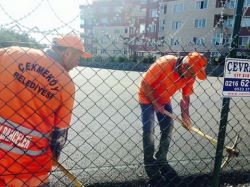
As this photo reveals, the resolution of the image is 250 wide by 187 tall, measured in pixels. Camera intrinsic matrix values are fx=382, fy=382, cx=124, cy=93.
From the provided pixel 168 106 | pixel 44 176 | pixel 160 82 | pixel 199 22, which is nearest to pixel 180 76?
pixel 160 82

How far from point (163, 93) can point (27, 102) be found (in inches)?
111

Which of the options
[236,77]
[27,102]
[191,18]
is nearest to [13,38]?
[27,102]

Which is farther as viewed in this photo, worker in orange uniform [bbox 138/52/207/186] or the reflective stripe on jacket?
worker in orange uniform [bbox 138/52/207/186]

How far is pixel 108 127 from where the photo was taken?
761cm

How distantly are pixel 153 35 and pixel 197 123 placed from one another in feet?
→ 150

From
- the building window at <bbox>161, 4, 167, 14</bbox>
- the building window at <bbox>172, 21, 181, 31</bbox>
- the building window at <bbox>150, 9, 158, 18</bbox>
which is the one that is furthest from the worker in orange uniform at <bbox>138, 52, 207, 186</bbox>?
the building window at <bbox>150, 9, 158, 18</bbox>

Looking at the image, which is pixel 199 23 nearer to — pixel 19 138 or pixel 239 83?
pixel 239 83

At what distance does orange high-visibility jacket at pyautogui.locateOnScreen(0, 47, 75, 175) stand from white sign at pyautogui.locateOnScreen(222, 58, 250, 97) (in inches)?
48.5

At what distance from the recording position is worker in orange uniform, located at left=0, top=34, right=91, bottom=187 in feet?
8.75

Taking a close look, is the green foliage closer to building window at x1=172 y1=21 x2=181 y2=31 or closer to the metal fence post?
the metal fence post

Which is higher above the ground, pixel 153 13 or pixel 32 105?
pixel 32 105

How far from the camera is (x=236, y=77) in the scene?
122 inches

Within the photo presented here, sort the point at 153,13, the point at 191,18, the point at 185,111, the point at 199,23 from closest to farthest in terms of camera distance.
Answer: the point at 185,111
the point at 199,23
the point at 191,18
the point at 153,13

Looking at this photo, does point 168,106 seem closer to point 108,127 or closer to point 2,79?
point 108,127
